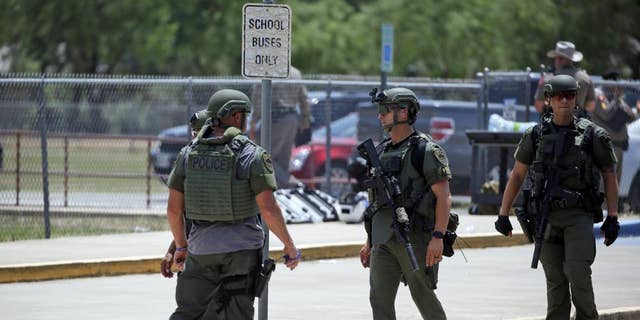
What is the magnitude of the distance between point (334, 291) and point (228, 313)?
497cm

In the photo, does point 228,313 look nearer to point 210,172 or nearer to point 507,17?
point 210,172

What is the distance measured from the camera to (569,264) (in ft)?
29.8

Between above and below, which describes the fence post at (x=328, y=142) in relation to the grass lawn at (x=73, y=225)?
above

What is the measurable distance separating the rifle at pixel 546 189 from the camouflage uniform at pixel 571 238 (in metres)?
0.04

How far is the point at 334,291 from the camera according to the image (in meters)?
12.6

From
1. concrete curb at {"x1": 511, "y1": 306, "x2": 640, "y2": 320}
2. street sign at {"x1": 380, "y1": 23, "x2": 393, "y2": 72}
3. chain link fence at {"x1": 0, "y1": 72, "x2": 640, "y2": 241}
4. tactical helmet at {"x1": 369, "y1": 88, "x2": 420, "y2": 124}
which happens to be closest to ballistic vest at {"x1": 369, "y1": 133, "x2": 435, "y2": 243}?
tactical helmet at {"x1": 369, "y1": 88, "x2": 420, "y2": 124}

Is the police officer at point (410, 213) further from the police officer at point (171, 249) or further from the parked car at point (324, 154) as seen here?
the parked car at point (324, 154)

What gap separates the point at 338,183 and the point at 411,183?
38.2 feet

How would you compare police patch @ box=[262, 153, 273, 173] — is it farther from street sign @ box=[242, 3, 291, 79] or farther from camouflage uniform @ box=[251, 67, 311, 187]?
camouflage uniform @ box=[251, 67, 311, 187]

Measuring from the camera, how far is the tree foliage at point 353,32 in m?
42.8

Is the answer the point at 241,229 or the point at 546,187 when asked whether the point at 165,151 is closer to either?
the point at 546,187

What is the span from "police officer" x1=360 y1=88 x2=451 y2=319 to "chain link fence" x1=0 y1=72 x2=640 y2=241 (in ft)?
25.6

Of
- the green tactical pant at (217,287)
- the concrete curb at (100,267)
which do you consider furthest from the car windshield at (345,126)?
the green tactical pant at (217,287)

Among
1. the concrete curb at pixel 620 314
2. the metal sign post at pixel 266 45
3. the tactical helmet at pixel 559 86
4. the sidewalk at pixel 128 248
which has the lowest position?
the sidewalk at pixel 128 248
